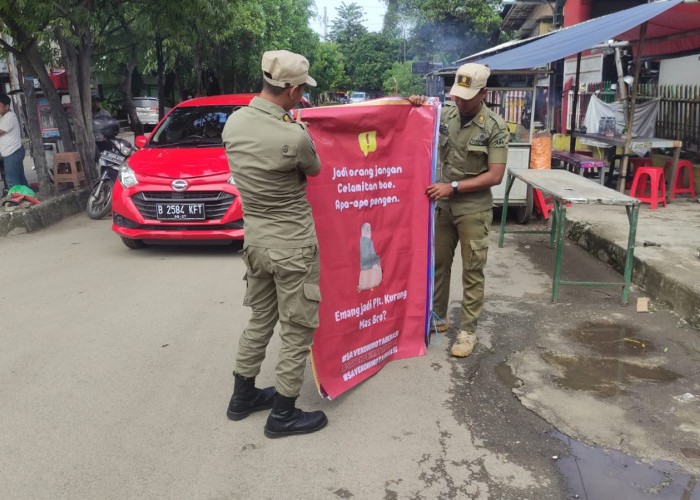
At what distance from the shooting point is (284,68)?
2895mm

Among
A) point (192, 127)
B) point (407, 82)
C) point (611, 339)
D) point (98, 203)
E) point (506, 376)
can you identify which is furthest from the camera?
point (407, 82)

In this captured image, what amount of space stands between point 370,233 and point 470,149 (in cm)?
88

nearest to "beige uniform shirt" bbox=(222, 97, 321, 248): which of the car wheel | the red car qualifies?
the red car

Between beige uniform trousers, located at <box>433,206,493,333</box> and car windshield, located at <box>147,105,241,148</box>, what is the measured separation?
393 cm

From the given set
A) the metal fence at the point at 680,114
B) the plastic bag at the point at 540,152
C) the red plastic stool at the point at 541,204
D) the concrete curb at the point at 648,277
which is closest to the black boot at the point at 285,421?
the concrete curb at the point at 648,277

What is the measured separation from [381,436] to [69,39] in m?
9.09

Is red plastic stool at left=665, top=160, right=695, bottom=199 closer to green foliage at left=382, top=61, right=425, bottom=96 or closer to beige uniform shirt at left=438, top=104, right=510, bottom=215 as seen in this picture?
Answer: beige uniform shirt at left=438, top=104, right=510, bottom=215

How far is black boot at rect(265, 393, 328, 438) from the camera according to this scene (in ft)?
10.5

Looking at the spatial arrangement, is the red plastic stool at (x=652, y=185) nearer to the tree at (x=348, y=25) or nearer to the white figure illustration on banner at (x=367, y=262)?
the white figure illustration on banner at (x=367, y=262)

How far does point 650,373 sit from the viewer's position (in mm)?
3984

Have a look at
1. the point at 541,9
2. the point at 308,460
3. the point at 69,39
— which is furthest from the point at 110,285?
the point at 541,9

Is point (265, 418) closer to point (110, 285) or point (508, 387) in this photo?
point (508, 387)

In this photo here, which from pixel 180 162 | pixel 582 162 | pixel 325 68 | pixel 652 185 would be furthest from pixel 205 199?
pixel 325 68

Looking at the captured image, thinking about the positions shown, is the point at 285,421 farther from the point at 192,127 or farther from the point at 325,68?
the point at 325,68
